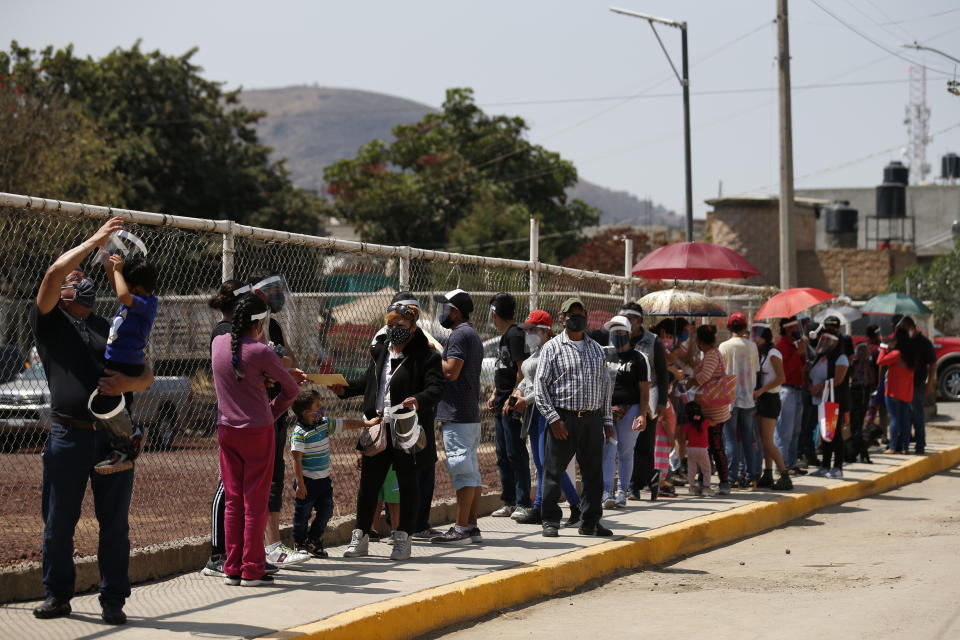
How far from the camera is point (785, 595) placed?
7.72 m

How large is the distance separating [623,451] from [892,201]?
43.0 meters

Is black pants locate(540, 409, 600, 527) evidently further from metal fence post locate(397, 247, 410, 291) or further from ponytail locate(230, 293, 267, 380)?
ponytail locate(230, 293, 267, 380)

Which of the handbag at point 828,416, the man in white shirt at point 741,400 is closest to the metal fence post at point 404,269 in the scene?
the man in white shirt at point 741,400

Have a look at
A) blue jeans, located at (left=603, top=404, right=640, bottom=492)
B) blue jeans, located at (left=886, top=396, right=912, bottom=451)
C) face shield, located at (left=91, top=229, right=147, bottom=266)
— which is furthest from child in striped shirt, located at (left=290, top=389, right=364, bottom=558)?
blue jeans, located at (left=886, top=396, right=912, bottom=451)

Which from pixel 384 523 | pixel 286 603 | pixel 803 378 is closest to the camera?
pixel 286 603

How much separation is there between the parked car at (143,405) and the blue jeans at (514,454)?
259cm

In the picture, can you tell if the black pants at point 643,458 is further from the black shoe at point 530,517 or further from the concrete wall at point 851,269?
the concrete wall at point 851,269

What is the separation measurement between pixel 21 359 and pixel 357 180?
172ft

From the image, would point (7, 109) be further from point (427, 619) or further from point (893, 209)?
point (893, 209)

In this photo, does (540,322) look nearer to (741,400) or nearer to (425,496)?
(425,496)

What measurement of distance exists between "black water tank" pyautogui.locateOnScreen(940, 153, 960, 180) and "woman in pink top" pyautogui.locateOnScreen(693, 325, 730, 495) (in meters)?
63.5

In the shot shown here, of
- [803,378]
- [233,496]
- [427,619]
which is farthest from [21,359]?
[803,378]

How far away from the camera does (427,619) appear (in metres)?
6.63

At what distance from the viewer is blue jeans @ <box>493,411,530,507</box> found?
390 inches
